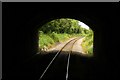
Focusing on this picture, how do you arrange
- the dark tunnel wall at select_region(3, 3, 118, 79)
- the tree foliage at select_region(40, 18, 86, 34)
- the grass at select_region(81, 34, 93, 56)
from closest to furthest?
the dark tunnel wall at select_region(3, 3, 118, 79)
the grass at select_region(81, 34, 93, 56)
the tree foliage at select_region(40, 18, 86, 34)

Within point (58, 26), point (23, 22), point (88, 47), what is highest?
point (58, 26)

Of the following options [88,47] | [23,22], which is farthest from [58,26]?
[23,22]

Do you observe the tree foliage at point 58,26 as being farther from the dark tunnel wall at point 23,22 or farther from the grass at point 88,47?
the dark tunnel wall at point 23,22

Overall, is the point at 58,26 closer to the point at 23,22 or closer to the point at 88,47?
the point at 88,47

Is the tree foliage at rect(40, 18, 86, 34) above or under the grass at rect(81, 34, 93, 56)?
above

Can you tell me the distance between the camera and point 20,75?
553 inches

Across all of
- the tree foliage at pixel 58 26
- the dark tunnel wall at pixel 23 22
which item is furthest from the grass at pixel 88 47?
the dark tunnel wall at pixel 23 22

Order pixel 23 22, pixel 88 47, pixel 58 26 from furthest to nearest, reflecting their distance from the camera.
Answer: pixel 58 26 < pixel 88 47 < pixel 23 22

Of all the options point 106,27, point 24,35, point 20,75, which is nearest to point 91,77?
point 20,75

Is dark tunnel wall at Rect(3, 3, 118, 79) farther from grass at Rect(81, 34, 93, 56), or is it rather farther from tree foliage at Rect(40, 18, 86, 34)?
tree foliage at Rect(40, 18, 86, 34)

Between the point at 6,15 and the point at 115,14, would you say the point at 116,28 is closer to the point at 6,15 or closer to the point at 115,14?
the point at 115,14

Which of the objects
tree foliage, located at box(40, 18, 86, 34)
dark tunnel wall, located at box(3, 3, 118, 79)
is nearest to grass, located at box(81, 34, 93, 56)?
tree foliage, located at box(40, 18, 86, 34)

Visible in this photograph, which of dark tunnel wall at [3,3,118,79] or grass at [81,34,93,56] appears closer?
dark tunnel wall at [3,3,118,79]

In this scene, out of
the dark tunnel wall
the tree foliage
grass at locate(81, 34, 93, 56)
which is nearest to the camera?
the dark tunnel wall
